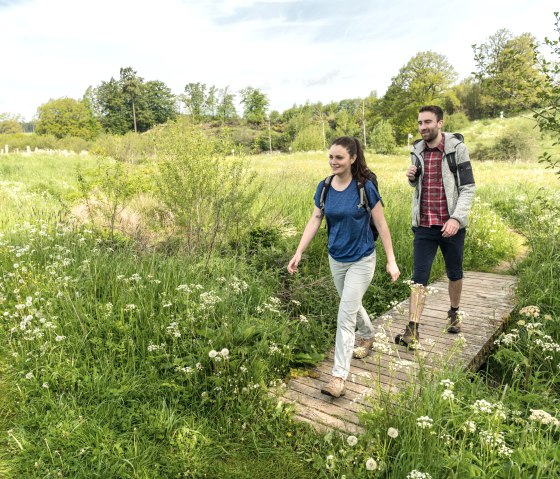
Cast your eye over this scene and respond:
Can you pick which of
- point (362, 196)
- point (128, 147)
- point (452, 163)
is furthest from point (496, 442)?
point (128, 147)

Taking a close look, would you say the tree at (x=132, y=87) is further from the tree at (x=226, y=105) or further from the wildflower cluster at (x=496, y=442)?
the wildflower cluster at (x=496, y=442)

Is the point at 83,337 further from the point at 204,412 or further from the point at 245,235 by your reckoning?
the point at 245,235

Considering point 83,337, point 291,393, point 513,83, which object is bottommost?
point 291,393

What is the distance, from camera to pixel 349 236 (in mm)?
3529

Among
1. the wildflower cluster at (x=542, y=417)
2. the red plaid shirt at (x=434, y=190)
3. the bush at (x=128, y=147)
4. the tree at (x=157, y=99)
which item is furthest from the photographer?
the tree at (x=157, y=99)

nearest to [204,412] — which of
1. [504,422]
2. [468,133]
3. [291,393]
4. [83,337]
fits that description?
[291,393]

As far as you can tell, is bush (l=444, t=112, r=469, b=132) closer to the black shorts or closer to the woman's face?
the black shorts

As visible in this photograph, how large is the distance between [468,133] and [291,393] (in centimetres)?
4953

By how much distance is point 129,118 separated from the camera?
76062 millimetres

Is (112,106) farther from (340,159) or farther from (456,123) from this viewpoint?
(340,159)

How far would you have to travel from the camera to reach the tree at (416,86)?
45.4 meters

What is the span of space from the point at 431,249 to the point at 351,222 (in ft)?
4.37

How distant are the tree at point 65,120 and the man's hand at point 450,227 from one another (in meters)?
70.5

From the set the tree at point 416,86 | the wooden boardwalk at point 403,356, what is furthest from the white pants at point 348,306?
the tree at point 416,86
